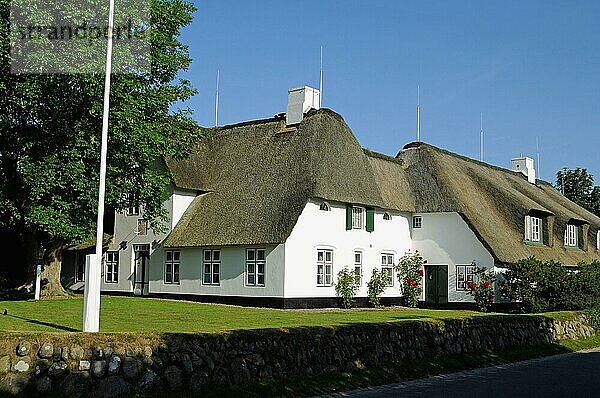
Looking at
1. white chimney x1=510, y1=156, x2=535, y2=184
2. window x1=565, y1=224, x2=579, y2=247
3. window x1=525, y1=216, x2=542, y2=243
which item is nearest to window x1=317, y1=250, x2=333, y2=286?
window x1=525, y1=216, x2=542, y2=243

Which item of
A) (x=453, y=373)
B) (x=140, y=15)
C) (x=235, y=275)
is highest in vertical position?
(x=140, y=15)

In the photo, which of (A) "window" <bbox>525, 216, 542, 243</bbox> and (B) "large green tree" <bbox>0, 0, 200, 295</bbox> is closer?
(B) "large green tree" <bbox>0, 0, 200, 295</bbox>

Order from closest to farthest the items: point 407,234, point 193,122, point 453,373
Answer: point 453,373
point 193,122
point 407,234

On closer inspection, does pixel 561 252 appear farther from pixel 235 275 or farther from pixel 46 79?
pixel 46 79

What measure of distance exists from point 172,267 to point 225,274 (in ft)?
11.9

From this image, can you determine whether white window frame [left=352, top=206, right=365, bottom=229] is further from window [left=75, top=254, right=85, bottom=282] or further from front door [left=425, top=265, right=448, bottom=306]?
window [left=75, top=254, right=85, bottom=282]

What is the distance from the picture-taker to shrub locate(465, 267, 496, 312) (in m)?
34.3

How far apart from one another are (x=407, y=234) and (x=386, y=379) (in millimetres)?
22813

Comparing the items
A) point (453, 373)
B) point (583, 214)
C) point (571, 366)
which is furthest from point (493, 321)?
point (583, 214)

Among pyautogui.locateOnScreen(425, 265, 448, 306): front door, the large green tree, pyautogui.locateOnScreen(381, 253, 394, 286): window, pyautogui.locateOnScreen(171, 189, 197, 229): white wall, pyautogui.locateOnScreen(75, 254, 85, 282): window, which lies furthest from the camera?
pyautogui.locateOnScreen(75, 254, 85, 282): window

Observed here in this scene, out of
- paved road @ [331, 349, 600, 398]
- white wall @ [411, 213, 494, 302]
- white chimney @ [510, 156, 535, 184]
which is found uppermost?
white chimney @ [510, 156, 535, 184]

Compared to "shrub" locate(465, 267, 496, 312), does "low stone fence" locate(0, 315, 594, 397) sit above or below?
below

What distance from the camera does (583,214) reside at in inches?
1870

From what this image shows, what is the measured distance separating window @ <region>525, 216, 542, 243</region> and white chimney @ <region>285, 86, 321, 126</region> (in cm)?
1272
